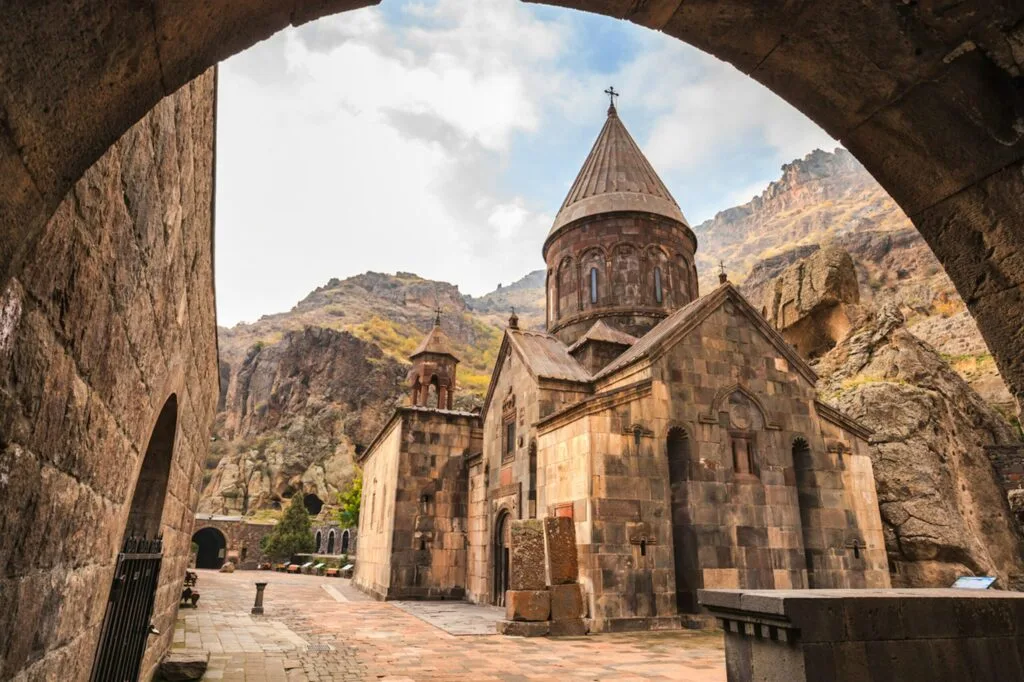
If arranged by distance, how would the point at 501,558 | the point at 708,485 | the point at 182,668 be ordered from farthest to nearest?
the point at 501,558 → the point at 708,485 → the point at 182,668

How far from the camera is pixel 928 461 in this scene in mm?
13758

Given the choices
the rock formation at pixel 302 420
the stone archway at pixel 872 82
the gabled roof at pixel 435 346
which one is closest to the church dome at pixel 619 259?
the gabled roof at pixel 435 346

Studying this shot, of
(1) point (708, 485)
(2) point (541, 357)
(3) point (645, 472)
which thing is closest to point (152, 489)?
(3) point (645, 472)

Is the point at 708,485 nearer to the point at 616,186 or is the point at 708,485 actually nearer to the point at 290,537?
the point at 616,186

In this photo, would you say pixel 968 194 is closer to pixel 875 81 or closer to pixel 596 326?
pixel 875 81

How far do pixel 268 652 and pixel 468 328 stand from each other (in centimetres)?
8928

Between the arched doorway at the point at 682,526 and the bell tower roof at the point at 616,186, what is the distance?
9.15 meters

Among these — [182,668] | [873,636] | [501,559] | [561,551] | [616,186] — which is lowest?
[182,668]

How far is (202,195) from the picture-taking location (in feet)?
12.0

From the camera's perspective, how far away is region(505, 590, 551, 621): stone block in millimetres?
8984

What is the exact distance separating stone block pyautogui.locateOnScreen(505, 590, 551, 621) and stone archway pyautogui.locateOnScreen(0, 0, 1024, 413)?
8.08 m

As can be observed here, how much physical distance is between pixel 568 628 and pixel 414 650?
257cm

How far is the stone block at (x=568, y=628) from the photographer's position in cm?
897

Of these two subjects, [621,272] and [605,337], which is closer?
[605,337]
